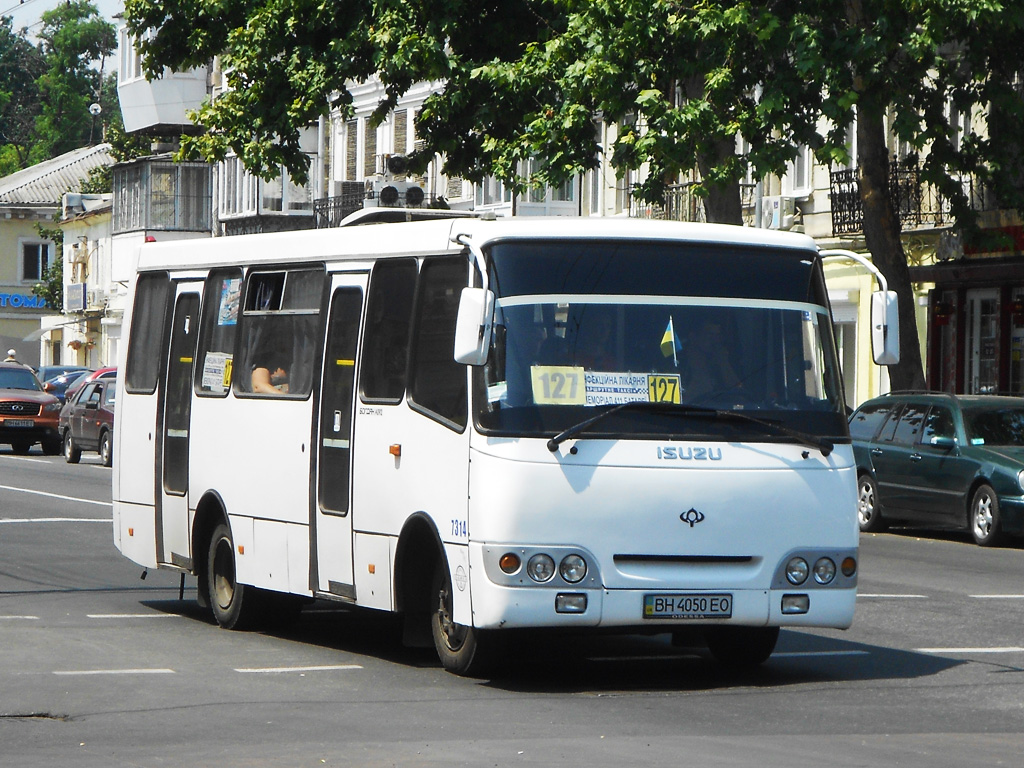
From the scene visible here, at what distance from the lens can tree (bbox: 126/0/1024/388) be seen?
2545 centimetres

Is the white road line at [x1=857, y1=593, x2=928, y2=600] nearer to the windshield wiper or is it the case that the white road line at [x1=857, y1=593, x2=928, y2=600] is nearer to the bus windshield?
the bus windshield

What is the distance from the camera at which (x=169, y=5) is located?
29.9 metres

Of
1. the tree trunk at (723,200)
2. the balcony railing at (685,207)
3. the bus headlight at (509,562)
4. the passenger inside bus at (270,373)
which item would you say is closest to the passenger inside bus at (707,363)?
the bus headlight at (509,562)

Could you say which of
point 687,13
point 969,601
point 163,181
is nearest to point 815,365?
point 969,601

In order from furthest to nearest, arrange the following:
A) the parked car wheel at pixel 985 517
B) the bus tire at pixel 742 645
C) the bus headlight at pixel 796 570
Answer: the parked car wheel at pixel 985 517 → the bus tire at pixel 742 645 → the bus headlight at pixel 796 570

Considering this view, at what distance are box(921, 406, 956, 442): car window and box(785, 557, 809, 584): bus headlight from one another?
13508 millimetres

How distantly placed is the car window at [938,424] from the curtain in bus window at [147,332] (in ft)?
37.6

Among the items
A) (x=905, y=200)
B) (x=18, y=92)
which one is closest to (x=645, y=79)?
(x=905, y=200)

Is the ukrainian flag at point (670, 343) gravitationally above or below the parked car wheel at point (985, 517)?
above

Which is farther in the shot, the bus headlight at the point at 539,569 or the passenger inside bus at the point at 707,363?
the passenger inside bus at the point at 707,363

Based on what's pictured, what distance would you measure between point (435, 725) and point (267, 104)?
20.7 meters

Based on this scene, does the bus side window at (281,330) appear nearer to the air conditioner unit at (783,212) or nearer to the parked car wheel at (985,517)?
the parked car wheel at (985,517)

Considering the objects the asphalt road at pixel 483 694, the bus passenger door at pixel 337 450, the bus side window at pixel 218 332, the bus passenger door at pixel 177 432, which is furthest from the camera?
the bus passenger door at pixel 177 432

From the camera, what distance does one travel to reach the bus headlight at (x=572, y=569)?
10695 millimetres
